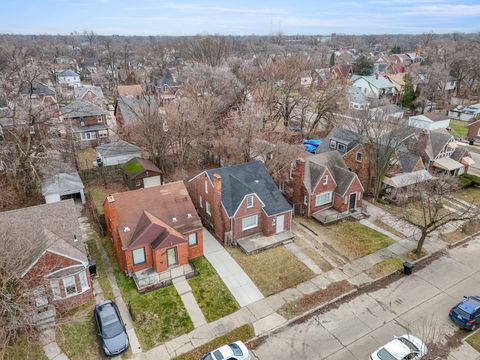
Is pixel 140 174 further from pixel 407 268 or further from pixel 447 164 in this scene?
pixel 447 164

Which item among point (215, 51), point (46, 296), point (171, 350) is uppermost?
point (215, 51)

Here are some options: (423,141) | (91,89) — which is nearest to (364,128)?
(423,141)

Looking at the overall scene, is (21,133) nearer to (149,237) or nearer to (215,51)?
(149,237)

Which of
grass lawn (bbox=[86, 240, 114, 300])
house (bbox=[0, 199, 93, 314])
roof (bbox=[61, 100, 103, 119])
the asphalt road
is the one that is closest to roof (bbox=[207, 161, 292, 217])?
the asphalt road

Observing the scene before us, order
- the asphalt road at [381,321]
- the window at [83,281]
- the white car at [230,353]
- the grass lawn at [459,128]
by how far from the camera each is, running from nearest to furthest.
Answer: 1. the white car at [230,353]
2. the asphalt road at [381,321]
3. the window at [83,281]
4. the grass lawn at [459,128]

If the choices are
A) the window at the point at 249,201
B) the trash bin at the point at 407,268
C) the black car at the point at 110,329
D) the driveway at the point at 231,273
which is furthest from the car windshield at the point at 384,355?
the window at the point at 249,201

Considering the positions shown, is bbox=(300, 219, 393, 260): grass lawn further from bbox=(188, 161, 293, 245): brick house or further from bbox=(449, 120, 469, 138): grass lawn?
bbox=(449, 120, 469, 138): grass lawn

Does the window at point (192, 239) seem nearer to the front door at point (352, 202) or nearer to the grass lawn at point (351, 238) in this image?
the grass lawn at point (351, 238)
